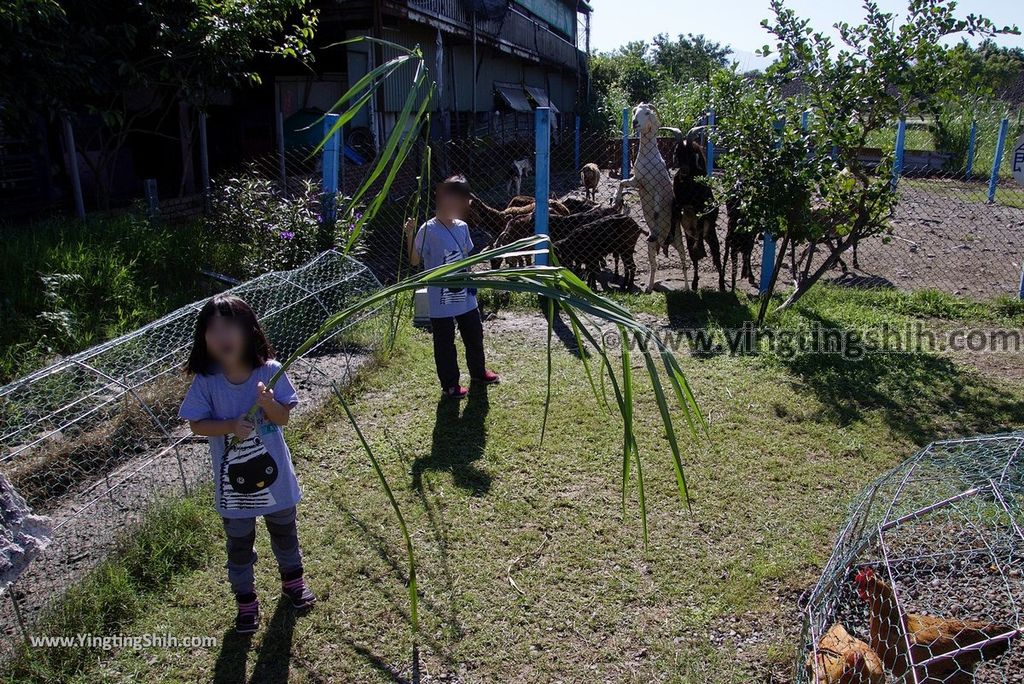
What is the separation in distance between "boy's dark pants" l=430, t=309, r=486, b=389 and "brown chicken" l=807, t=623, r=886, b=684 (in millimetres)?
3030

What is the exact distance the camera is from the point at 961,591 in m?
3.04

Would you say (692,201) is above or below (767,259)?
above

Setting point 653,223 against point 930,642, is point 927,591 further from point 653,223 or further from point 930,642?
point 653,223

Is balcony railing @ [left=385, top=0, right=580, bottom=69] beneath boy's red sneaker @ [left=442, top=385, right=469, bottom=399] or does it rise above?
above

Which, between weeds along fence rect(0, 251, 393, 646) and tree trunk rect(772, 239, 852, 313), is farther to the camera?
tree trunk rect(772, 239, 852, 313)

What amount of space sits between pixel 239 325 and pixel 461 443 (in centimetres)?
199

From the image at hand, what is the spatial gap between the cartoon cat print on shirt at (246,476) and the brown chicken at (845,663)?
1.98 m

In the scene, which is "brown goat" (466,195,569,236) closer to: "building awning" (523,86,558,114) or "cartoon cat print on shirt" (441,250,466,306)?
"cartoon cat print on shirt" (441,250,466,306)

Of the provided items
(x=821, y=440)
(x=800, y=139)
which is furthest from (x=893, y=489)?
(x=800, y=139)

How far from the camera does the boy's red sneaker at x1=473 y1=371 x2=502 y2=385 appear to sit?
5.22 metres

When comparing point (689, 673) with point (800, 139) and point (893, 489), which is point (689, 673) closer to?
point (893, 489)

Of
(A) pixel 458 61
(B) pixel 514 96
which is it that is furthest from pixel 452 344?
(B) pixel 514 96

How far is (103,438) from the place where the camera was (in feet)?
13.4

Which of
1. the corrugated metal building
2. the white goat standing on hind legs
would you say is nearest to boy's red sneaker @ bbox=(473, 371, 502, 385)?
the white goat standing on hind legs
